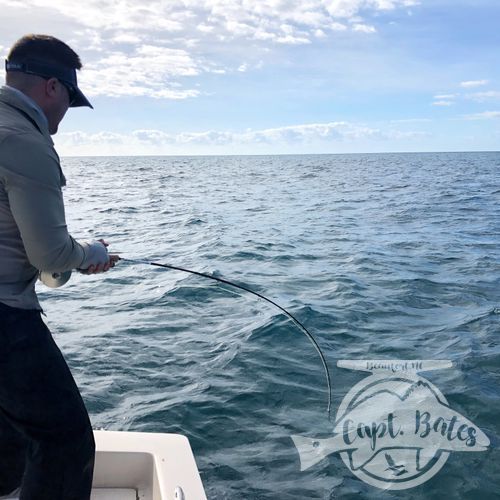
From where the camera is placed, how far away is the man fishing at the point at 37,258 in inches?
76.6

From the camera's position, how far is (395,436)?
179 inches

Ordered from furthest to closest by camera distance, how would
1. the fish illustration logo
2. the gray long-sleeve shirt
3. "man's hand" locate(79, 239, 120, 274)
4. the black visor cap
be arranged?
the fish illustration logo → "man's hand" locate(79, 239, 120, 274) → the black visor cap → the gray long-sleeve shirt

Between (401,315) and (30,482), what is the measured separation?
6053 millimetres

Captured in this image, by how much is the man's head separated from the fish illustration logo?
10.8ft

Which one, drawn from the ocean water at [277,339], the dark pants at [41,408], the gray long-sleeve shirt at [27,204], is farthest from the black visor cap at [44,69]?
the ocean water at [277,339]

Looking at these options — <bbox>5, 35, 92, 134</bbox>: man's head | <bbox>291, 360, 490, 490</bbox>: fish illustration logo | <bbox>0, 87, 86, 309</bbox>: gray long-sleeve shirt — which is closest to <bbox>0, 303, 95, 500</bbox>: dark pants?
<bbox>0, 87, 86, 309</bbox>: gray long-sleeve shirt

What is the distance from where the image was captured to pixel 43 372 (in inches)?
85.4

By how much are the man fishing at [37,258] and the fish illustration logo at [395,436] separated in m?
2.50

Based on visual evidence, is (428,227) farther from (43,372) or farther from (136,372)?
(43,372)

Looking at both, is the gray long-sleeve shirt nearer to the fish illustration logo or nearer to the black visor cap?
the black visor cap

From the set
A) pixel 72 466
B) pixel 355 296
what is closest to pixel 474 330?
pixel 355 296

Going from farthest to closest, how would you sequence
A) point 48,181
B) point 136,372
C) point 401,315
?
1. point 401,315
2. point 136,372
3. point 48,181

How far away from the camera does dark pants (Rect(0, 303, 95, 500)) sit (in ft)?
7.00

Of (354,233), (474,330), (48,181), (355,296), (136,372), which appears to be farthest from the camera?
(354,233)
